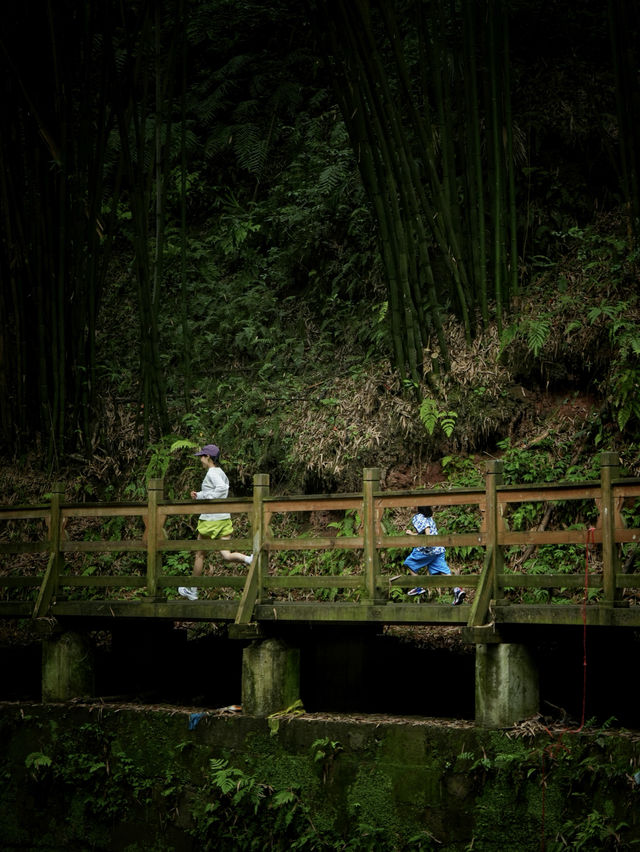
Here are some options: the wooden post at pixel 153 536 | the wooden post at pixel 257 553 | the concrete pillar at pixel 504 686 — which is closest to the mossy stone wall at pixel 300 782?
the concrete pillar at pixel 504 686

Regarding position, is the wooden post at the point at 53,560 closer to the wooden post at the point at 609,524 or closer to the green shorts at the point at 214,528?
the green shorts at the point at 214,528

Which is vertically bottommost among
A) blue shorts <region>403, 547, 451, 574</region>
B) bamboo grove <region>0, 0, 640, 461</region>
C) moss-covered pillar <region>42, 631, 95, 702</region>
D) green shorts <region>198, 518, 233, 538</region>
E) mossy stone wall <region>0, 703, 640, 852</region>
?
mossy stone wall <region>0, 703, 640, 852</region>

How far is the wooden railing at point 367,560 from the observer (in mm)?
Answer: 7016

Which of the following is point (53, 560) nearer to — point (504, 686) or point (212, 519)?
point (212, 519)

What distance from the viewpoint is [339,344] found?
13758 millimetres

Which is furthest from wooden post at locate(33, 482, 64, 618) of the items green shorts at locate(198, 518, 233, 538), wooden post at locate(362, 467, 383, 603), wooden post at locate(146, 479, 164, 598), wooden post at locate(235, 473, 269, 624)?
wooden post at locate(362, 467, 383, 603)

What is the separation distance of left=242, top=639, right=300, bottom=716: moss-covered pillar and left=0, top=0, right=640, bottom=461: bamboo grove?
4187mm

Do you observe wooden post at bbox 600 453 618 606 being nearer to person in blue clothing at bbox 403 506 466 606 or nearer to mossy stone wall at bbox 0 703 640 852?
mossy stone wall at bbox 0 703 640 852

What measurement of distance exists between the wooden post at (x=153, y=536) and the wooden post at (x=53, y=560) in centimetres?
100

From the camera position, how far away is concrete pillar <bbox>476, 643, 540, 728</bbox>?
720 cm

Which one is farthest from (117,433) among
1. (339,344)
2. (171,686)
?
Result: (171,686)

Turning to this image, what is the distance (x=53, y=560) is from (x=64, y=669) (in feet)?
3.07

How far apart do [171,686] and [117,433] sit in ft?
14.0

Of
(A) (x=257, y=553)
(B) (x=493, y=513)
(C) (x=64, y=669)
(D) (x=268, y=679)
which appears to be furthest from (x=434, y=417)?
(C) (x=64, y=669)
